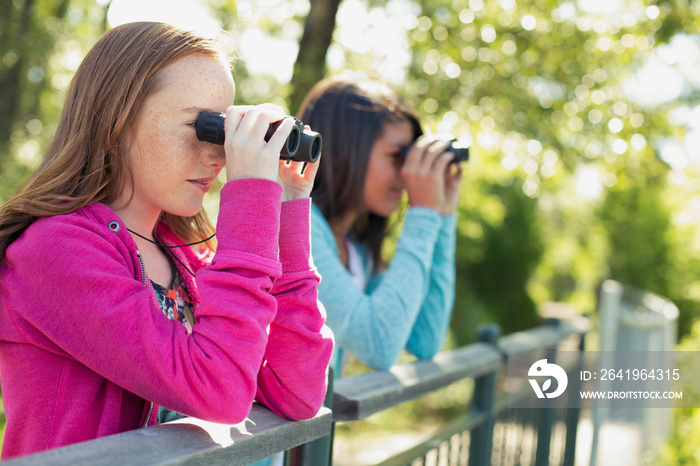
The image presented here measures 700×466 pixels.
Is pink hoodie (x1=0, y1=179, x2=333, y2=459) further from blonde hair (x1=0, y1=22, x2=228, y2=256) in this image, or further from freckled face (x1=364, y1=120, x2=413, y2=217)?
freckled face (x1=364, y1=120, x2=413, y2=217)

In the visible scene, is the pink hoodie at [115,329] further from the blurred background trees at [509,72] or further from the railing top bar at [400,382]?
the blurred background trees at [509,72]

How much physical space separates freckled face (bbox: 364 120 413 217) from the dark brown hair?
0.02 meters

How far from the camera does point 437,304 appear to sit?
2.26m

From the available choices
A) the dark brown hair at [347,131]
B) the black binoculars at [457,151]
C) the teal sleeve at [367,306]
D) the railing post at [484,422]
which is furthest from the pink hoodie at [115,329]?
the railing post at [484,422]

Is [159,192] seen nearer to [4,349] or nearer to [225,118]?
[225,118]

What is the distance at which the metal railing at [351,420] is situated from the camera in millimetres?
883

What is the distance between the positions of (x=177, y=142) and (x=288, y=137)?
0.21m

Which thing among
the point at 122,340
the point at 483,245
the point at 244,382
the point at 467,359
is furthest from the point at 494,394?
the point at 483,245

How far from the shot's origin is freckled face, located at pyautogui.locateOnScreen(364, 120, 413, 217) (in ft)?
7.25

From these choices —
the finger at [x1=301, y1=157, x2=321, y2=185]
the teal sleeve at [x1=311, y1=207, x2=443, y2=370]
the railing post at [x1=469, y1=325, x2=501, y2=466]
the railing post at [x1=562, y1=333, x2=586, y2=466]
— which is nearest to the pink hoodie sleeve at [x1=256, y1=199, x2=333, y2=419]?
the finger at [x1=301, y1=157, x2=321, y2=185]

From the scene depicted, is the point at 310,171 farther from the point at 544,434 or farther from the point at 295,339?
the point at 544,434

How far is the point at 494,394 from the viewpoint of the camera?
8.25ft

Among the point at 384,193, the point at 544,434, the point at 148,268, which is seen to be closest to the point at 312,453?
the point at 148,268

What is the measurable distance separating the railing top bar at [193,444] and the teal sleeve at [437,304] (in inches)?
37.5
